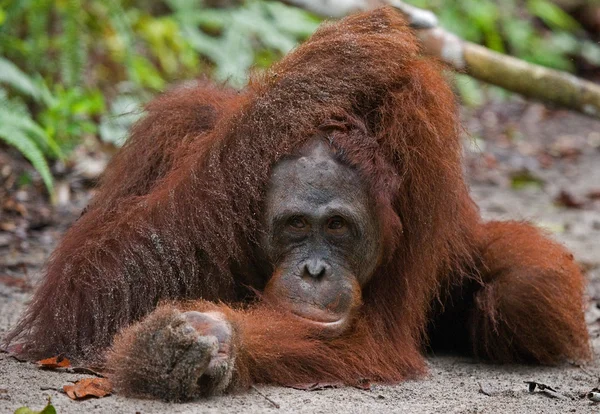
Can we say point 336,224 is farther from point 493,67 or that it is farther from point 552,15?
point 552,15

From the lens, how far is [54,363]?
322 cm

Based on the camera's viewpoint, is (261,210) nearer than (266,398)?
No

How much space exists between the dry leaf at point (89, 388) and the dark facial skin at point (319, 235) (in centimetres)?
64

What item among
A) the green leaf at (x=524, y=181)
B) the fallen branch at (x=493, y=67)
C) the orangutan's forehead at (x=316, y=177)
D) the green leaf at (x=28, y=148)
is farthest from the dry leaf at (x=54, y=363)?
the green leaf at (x=524, y=181)

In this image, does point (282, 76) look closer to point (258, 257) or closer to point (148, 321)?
point (258, 257)

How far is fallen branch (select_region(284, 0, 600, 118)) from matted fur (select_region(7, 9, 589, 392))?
5.46 feet

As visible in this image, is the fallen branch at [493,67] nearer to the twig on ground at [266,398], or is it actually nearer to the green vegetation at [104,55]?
the green vegetation at [104,55]

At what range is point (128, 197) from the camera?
3.57 m

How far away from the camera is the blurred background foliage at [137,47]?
607 cm

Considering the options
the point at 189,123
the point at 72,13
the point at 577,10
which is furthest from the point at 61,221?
the point at 577,10

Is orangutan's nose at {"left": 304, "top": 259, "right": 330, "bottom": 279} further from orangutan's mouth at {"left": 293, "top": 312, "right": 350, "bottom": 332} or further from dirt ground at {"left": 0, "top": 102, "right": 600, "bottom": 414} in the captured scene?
dirt ground at {"left": 0, "top": 102, "right": 600, "bottom": 414}

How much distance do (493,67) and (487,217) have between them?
1906 mm

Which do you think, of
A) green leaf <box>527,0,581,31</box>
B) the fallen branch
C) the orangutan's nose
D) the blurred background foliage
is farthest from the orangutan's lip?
green leaf <box>527,0,581,31</box>

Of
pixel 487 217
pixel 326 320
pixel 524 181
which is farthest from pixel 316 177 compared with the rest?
pixel 524 181
